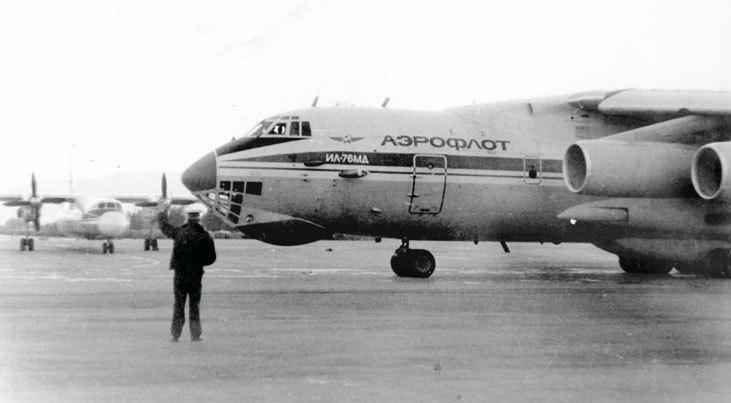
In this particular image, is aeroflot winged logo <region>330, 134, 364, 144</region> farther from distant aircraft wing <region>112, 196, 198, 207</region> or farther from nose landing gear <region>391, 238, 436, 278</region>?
distant aircraft wing <region>112, 196, 198, 207</region>

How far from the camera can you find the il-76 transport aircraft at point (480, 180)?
1730 centimetres

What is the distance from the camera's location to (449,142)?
18.5 m

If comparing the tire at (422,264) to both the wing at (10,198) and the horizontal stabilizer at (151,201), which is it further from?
the wing at (10,198)

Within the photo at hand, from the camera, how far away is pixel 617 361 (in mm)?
7957

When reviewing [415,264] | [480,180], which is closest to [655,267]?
[480,180]

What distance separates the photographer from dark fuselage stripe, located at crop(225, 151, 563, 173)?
58.4 feet

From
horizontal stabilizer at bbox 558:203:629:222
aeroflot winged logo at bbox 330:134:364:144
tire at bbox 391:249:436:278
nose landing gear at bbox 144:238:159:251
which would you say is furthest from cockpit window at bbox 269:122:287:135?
nose landing gear at bbox 144:238:159:251

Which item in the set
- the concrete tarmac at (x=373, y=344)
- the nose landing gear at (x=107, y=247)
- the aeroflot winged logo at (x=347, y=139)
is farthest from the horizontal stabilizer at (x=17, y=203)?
the aeroflot winged logo at (x=347, y=139)

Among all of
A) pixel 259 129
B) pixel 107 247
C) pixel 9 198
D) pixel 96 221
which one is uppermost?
pixel 259 129

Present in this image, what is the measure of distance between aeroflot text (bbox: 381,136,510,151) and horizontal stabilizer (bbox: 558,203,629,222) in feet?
6.24

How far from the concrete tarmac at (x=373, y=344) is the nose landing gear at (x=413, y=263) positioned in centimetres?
216

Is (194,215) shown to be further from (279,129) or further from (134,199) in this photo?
(134,199)

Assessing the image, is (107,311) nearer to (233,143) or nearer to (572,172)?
(233,143)

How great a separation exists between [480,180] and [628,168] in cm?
281
